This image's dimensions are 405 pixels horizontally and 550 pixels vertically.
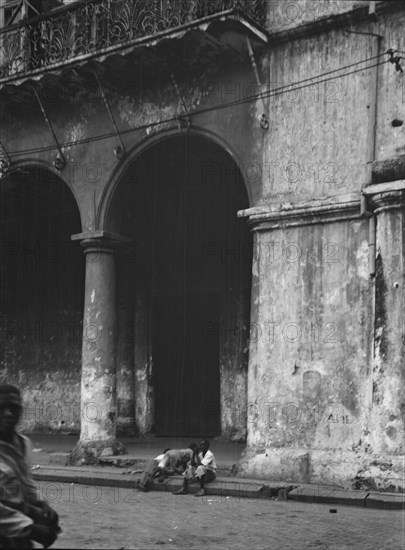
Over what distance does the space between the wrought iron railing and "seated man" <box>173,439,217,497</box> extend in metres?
6.32

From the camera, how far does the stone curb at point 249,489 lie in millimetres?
9602

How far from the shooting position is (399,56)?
35.2ft

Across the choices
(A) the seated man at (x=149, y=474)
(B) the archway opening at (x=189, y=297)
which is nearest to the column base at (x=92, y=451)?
(A) the seated man at (x=149, y=474)

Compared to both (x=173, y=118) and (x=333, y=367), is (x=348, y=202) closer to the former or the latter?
(x=333, y=367)

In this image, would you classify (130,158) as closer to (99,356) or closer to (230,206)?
(230,206)

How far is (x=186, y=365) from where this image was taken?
16.2 m

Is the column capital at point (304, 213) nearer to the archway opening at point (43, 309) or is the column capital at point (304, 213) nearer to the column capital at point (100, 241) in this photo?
the column capital at point (100, 241)

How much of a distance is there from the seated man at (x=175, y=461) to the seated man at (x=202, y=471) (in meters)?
0.16

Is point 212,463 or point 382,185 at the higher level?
point 382,185

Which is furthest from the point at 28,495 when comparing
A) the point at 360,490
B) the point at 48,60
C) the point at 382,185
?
the point at 48,60

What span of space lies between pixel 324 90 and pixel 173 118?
104 inches

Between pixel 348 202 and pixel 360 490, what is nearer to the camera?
pixel 360 490

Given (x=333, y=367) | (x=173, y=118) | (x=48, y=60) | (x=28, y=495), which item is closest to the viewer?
(x=28, y=495)

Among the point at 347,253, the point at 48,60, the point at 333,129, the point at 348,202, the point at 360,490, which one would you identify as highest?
the point at 48,60
